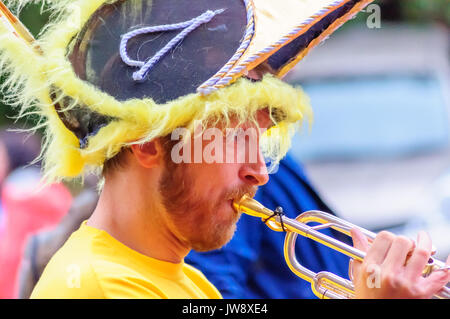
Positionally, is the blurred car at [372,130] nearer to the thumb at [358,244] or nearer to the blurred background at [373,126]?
the blurred background at [373,126]

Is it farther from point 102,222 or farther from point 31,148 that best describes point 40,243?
point 102,222

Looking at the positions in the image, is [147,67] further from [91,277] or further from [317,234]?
[317,234]

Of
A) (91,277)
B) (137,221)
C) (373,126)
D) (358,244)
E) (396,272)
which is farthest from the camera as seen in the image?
(373,126)

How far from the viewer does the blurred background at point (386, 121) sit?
7109 millimetres

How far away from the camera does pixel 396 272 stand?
6.95 ft

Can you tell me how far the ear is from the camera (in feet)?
8.11

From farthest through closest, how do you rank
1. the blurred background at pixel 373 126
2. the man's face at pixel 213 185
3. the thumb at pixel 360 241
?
the blurred background at pixel 373 126 < the man's face at pixel 213 185 < the thumb at pixel 360 241

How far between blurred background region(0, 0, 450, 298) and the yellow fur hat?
3679mm

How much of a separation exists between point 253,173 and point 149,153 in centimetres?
33

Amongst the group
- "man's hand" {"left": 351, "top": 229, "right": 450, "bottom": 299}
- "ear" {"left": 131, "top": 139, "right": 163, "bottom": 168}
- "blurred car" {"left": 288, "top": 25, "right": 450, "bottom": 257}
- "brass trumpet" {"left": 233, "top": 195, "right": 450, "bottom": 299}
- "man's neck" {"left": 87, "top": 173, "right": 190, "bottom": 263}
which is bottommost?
"blurred car" {"left": 288, "top": 25, "right": 450, "bottom": 257}

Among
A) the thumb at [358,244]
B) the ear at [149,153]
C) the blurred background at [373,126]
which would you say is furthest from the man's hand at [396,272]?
the blurred background at [373,126]

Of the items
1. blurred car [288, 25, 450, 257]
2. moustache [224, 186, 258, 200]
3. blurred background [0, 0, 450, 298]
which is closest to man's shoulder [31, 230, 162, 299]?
moustache [224, 186, 258, 200]

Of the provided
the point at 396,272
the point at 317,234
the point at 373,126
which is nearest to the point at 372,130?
the point at 373,126

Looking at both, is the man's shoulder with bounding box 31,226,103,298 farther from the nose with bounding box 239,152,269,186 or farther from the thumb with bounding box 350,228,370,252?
the thumb with bounding box 350,228,370,252
